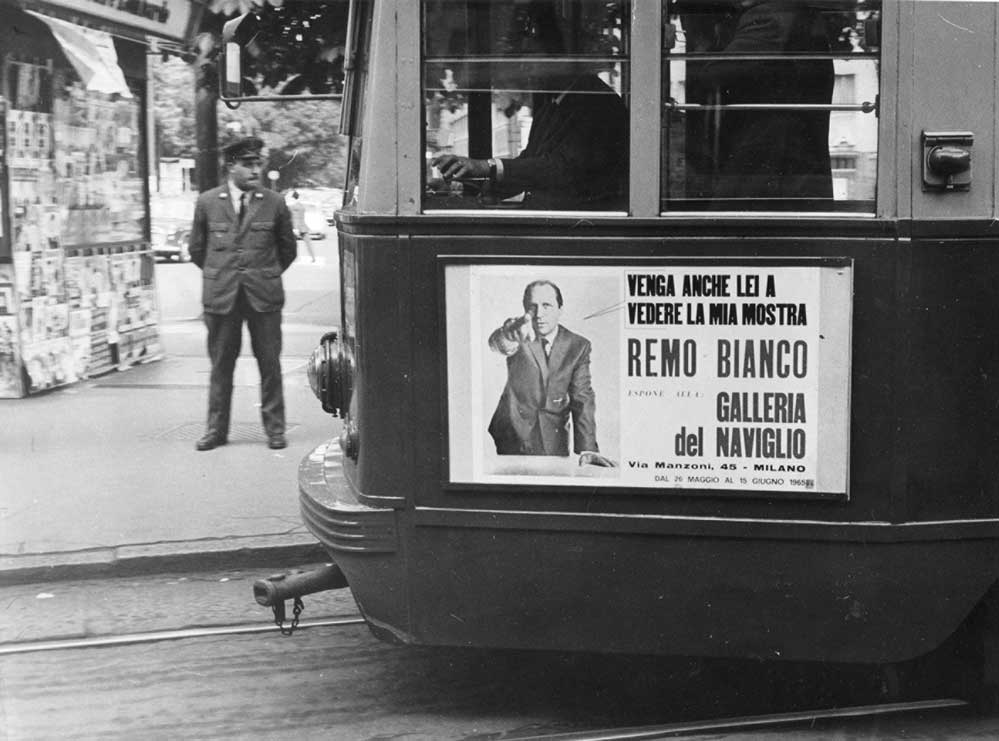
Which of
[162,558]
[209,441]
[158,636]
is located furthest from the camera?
[209,441]

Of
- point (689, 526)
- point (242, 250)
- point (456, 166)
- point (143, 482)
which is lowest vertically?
point (143, 482)

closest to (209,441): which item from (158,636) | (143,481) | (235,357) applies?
(235,357)

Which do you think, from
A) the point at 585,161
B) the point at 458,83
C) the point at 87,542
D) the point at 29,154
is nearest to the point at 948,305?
the point at 585,161

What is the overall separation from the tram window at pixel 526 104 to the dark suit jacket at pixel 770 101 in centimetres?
24

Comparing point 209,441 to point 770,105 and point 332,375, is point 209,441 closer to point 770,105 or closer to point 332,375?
point 332,375

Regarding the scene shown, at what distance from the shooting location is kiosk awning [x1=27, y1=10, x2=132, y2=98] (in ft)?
32.2

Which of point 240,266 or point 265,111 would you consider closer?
point 240,266

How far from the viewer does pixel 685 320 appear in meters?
3.81

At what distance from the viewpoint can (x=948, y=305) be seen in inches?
148

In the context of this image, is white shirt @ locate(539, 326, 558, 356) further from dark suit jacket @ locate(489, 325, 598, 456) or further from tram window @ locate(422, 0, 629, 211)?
tram window @ locate(422, 0, 629, 211)

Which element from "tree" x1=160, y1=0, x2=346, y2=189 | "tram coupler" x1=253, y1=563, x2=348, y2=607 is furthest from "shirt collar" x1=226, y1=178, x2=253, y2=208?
"tram coupler" x1=253, y1=563, x2=348, y2=607

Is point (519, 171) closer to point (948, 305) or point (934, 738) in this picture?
point (948, 305)

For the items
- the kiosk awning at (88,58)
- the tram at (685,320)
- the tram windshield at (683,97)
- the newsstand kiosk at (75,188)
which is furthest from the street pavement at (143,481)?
the tram windshield at (683,97)

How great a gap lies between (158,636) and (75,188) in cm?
661
